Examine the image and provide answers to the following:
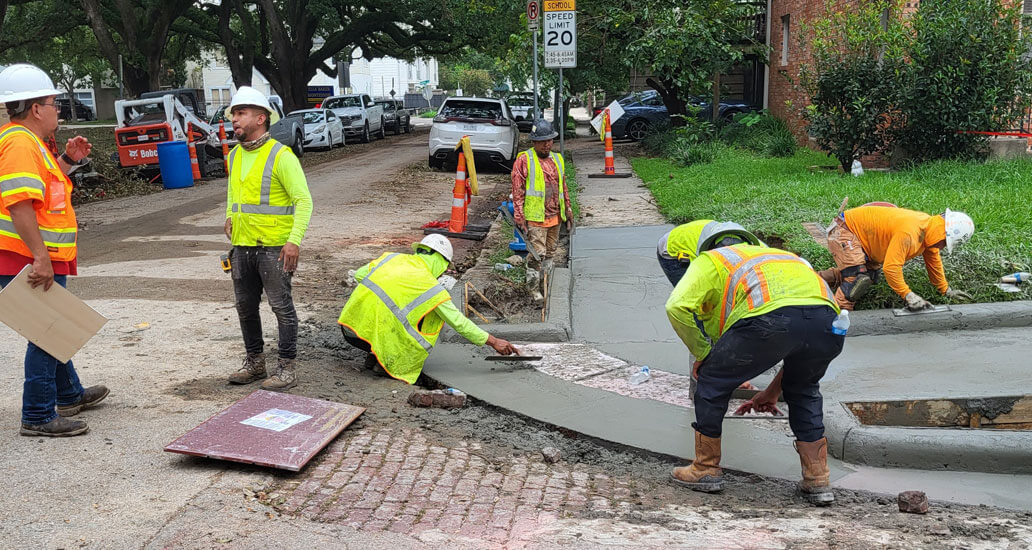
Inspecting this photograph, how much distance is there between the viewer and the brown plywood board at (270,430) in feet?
14.4

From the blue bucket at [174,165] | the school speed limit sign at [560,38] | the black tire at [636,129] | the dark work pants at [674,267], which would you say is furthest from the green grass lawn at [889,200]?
the black tire at [636,129]

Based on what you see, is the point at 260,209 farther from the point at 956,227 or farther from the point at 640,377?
the point at 956,227

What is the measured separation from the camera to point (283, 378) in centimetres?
573

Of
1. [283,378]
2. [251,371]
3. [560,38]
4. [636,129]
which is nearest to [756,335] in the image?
[283,378]

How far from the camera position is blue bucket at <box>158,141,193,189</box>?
1870 centimetres

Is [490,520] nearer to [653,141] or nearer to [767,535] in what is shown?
[767,535]

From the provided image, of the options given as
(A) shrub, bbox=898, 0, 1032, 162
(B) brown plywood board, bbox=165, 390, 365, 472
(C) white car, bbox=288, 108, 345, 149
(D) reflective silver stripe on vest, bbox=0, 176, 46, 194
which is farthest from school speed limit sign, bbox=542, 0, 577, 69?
(C) white car, bbox=288, 108, 345, 149

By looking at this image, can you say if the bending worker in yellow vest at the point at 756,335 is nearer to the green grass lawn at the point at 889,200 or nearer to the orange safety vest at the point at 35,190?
the orange safety vest at the point at 35,190

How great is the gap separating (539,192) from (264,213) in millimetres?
3594

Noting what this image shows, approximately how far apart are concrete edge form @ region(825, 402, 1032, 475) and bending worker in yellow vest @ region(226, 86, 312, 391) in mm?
3285

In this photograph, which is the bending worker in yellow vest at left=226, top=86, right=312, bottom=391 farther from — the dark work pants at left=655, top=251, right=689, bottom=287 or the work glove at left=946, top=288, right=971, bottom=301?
the work glove at left=946, top=288, right=971, bottom=301

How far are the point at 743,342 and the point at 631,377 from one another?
2166mm

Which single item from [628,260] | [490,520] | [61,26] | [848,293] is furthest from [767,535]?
[61,26]

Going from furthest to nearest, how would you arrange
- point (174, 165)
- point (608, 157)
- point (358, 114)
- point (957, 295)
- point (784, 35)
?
point (358, 114) < point (784, 35) < point (174, 165) < point (608, 157) < point (957, 295)
